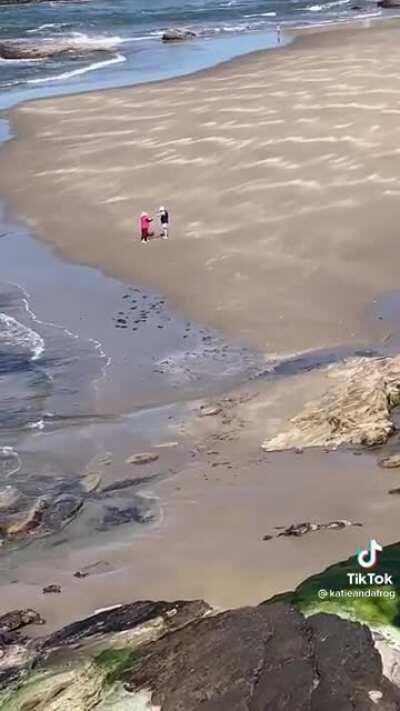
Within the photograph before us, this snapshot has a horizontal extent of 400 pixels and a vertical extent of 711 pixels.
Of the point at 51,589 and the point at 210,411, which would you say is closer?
the point at 51,589

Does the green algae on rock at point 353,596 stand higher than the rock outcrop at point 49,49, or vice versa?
the rock outcrop at point 49,49

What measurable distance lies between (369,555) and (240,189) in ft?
52.4

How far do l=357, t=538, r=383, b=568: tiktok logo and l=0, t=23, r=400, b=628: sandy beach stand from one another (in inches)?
14.4

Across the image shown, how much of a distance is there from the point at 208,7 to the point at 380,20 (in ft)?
57.8

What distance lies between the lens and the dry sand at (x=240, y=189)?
1678cm

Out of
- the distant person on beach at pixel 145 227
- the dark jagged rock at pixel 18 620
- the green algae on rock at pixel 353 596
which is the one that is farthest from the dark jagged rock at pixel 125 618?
the distant person on beach at pixel 145 227

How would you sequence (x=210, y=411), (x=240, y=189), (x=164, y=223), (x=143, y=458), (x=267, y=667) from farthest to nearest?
(x=240, y=189) → (x=164, y=223) → (x=210, y=411) → (x=143, y=458) → (x=267, y=667)

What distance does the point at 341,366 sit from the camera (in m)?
13.3

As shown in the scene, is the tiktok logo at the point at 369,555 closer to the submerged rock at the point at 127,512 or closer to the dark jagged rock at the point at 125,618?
the dark jagged rock at the point at 125,618

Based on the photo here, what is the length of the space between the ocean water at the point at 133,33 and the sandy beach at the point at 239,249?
5.35 m

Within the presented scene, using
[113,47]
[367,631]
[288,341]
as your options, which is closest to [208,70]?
[113,47]

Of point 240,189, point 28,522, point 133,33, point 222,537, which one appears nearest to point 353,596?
point 222,537

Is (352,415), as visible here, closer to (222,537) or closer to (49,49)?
(222,537)

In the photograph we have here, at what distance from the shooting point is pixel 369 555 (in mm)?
7449
